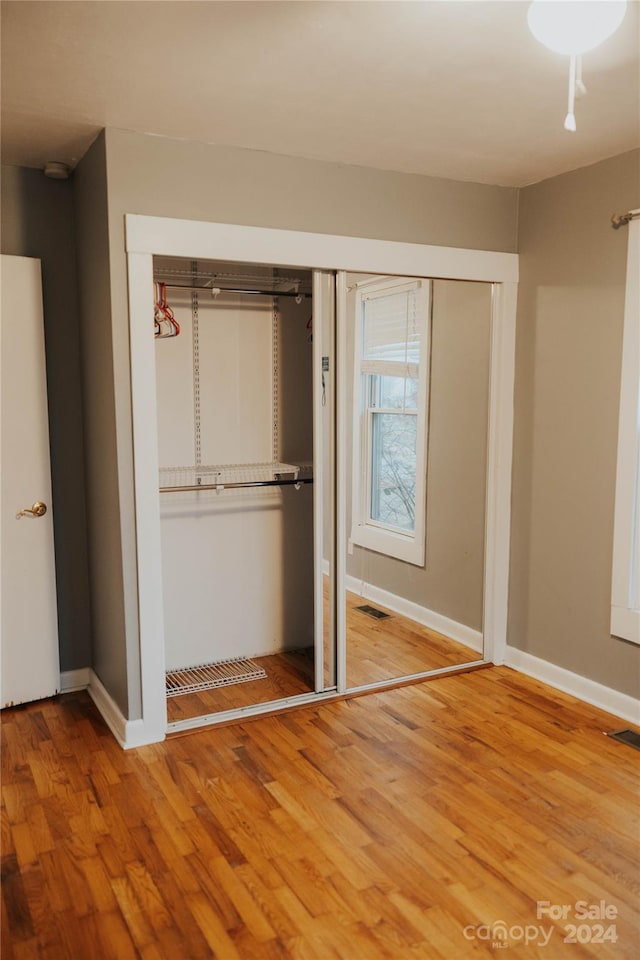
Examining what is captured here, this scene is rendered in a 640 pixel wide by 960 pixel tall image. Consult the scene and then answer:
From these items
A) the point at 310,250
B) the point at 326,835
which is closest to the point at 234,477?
the point at 310,250

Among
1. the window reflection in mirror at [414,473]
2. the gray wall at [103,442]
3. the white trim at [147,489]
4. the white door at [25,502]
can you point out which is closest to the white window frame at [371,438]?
the window reflection in mirror at [414,473]

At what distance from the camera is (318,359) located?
3.29m

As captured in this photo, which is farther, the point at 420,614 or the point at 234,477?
the point at 420,614

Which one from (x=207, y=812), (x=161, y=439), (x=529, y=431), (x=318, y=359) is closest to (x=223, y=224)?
(x=318, y=359)

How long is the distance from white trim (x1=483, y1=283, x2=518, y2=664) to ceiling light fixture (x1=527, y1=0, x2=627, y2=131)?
203 cm

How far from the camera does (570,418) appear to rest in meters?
3.44

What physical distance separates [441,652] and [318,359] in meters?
1.67

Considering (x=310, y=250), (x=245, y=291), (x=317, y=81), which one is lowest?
(x=245, y=291)

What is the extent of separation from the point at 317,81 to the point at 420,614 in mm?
2490

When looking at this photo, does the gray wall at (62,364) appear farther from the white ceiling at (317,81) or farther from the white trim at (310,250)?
the white trim at (310,250)

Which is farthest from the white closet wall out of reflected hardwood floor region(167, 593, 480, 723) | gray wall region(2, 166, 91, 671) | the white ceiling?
the white ceiling

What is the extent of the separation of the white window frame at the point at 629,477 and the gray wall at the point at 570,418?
5 centimetres

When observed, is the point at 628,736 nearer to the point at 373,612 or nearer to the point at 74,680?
the point at 373,612

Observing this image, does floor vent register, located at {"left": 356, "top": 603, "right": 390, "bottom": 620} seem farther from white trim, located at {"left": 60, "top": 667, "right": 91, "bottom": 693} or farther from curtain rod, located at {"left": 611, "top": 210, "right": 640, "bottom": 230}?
curtain rod, located at {"left": 611, "top": 210, "right": 640, "bottom": 230}
